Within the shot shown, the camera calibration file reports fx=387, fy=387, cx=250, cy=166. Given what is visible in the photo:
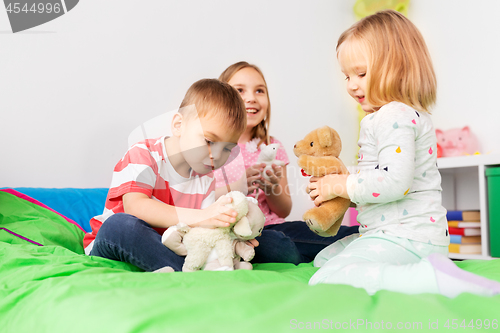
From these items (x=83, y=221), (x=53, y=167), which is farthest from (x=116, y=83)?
(x=83, y=221)

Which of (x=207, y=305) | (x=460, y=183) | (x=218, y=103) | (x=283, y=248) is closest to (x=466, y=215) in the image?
(x=460, y=183)

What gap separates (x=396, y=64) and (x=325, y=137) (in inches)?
9.2

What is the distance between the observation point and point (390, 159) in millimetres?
788

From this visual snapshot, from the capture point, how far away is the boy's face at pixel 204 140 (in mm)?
1009

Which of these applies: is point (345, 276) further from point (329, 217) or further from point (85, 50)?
point (85, 50)

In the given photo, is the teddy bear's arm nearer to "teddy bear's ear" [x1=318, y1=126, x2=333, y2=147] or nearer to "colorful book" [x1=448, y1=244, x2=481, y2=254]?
"teddy bear's ear" [x1=318, y1=126, x2=333, y2=147]

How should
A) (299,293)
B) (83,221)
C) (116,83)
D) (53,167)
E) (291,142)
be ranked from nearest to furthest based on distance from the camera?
1. (299,293)
2. (83,221)
3. (53,167)
4. (116,83)
5. (291,142)

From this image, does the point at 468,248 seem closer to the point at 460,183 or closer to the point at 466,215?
the point at 466,215

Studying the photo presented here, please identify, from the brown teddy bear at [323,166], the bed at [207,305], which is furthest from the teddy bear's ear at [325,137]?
the bed at [207,305]

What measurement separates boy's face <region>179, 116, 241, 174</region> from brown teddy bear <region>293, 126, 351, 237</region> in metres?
0.19

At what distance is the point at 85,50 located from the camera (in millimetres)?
1674

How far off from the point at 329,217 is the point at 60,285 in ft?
1.89

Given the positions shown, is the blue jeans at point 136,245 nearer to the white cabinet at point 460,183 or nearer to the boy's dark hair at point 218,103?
the boy's dark hair at point 218,103

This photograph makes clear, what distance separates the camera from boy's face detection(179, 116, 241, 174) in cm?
101
